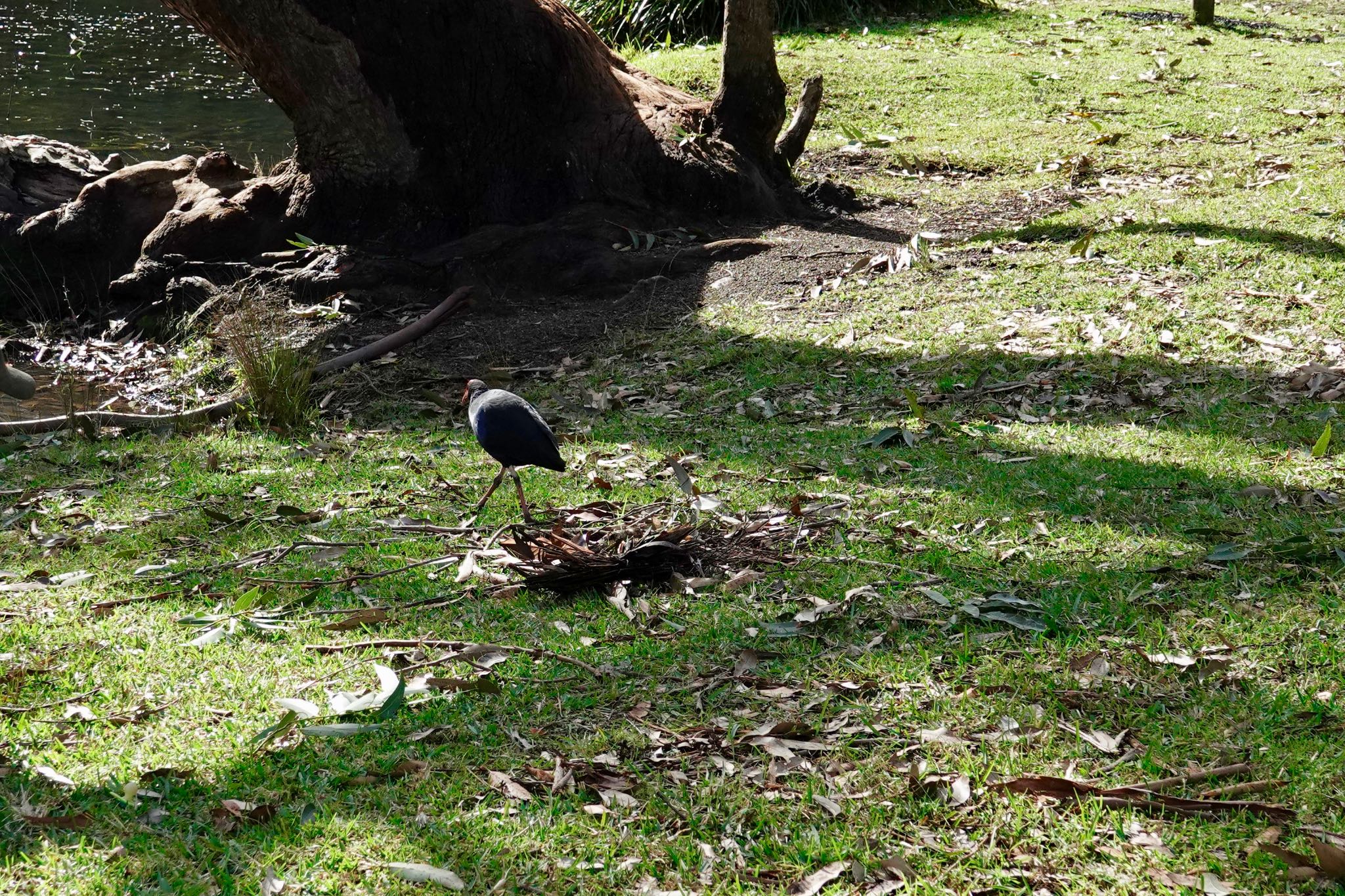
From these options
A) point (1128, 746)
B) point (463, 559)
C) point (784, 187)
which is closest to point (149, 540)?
point (463, 559)

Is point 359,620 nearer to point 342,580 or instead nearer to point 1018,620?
point 342,580

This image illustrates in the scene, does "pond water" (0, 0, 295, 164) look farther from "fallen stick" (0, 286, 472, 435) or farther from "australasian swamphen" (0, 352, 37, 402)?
"australasian swamphen" (0, 352, 37, 402)

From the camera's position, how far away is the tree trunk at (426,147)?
8.98m

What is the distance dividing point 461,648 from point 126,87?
1696 cm

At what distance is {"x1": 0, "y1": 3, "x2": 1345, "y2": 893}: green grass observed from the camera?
9.52ft

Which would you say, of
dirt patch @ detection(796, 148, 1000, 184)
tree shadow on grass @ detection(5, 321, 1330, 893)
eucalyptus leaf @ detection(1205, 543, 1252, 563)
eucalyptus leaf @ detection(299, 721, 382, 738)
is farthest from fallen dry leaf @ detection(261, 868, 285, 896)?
dirt patch @ detection(796, 148, 1000, 184)

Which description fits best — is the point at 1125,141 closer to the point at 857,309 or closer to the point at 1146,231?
the point at 1146,231

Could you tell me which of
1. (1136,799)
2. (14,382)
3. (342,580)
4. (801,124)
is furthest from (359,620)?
(801,124)

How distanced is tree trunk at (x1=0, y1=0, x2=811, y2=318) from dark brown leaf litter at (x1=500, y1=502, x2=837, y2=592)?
440 cm

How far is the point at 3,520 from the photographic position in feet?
17.9

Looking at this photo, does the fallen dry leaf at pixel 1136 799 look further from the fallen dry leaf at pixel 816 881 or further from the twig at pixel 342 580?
the twig at pixel 342 580

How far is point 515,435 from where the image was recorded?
480 cm

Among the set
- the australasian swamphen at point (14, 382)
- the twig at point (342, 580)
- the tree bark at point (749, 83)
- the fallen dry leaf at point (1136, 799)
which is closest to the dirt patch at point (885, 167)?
the tree bark at point (749, 83)

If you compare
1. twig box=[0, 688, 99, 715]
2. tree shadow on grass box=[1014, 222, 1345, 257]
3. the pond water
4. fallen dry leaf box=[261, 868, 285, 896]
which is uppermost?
the pond water
